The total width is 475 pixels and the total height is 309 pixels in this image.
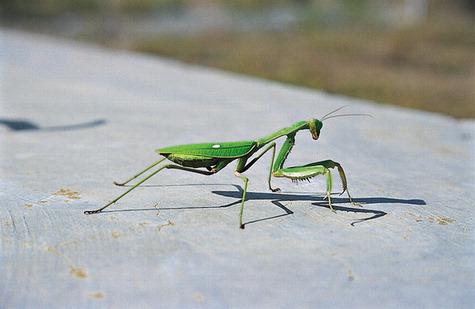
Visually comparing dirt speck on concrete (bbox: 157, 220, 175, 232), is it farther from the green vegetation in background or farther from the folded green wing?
the green vegetation in background

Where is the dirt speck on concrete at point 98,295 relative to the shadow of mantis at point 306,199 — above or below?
below

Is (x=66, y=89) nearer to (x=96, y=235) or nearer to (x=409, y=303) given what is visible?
(x=96, y=235)

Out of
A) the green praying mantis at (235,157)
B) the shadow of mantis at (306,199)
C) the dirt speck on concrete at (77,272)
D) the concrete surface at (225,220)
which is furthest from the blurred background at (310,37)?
the dirt speck on concrete at (77,272)

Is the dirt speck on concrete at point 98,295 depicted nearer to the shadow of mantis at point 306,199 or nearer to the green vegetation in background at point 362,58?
the shadow of mantis at point 306,199

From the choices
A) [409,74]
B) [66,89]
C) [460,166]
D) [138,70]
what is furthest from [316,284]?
[409,74]

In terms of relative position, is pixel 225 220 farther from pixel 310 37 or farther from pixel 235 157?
pixel 310 37

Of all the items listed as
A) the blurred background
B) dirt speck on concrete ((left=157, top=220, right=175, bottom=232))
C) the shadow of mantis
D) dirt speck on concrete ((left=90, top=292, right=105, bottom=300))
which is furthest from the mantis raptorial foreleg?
the blurred background
